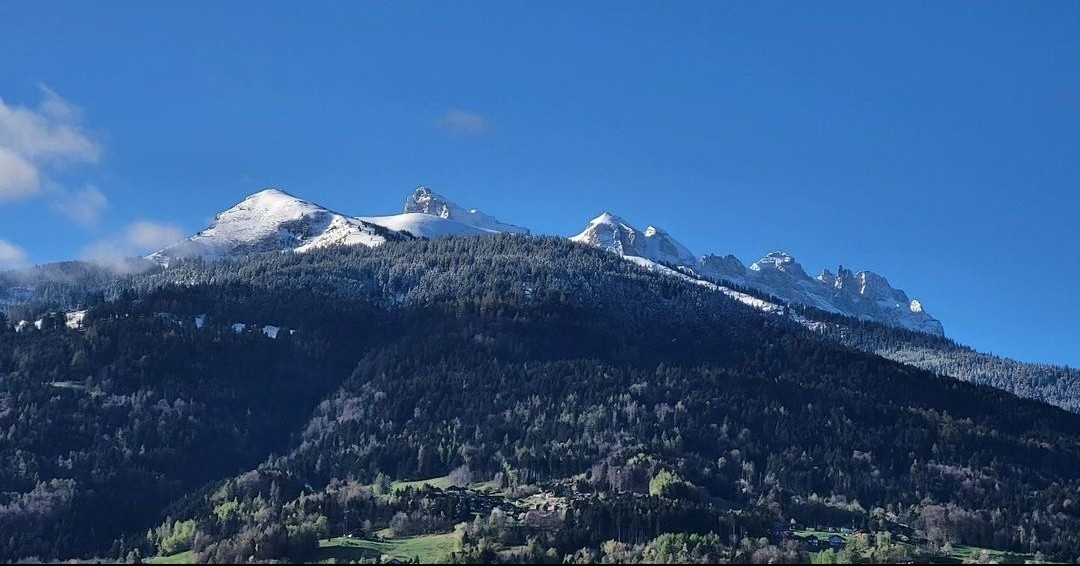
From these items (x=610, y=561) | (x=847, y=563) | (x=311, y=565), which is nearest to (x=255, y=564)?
(x=311, y=565)

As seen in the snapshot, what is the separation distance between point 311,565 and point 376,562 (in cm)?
940

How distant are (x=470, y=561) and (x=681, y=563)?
28.9 metres

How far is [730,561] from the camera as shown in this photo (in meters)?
198

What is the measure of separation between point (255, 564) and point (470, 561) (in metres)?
30.1

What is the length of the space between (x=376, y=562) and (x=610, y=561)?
1267 inches

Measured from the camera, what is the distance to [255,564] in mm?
198125

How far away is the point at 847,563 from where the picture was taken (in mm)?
196125

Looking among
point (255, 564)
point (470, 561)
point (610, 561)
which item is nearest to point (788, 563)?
point (610, 561)

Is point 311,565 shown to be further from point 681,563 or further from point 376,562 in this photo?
point 681,563

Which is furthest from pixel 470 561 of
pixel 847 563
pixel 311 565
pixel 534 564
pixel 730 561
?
pixel 847 563

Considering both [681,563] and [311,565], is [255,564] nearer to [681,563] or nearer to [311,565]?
[311,565]

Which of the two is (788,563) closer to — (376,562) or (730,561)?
(730,561)

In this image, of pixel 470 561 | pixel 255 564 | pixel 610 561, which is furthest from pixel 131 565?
pixel 610 561

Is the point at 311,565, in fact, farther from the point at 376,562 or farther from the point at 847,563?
the point at 847,563
